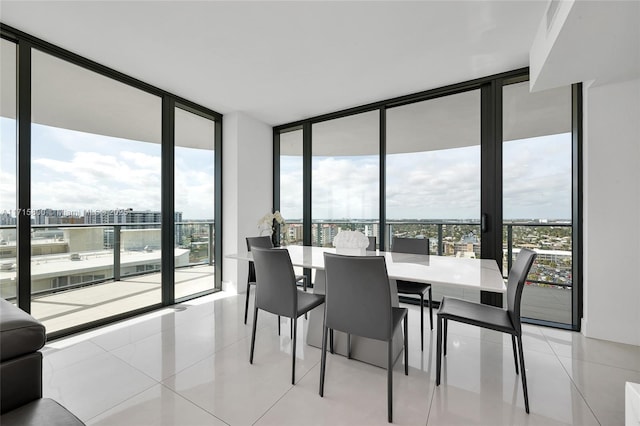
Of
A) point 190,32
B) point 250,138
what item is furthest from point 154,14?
point 250,138

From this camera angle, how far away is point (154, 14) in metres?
1.98

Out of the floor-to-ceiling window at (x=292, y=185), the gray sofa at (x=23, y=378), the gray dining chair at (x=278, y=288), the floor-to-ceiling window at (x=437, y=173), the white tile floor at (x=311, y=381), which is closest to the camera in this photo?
the gray sofa at (x=23, y=378)

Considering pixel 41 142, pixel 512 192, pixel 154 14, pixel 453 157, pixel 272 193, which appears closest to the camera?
pixel 154 14

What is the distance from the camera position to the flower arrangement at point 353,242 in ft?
8.11

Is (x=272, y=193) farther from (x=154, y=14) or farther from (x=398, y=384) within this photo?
(x=398, y=384)

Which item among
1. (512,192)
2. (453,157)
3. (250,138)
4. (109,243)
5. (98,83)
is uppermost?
(98,83)

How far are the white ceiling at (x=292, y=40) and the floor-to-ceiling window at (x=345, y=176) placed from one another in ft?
2.83

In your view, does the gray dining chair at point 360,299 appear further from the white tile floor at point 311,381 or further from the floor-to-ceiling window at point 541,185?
the floor-to-ceiling window at point 541,185

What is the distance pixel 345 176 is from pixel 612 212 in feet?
9.43

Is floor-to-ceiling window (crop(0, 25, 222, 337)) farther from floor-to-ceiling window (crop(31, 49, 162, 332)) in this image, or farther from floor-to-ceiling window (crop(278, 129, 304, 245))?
floor-to-ceiling window (crop(278, 129, 304, 245))

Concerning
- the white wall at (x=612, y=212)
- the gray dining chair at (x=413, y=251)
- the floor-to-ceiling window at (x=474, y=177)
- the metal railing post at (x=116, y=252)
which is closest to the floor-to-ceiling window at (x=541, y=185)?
the floor-to-ceiling window at (x=474, y=177)

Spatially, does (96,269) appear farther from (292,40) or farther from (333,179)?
(292,40)

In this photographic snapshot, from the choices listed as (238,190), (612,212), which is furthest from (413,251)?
(238,190)

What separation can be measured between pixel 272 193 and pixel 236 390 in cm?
331
